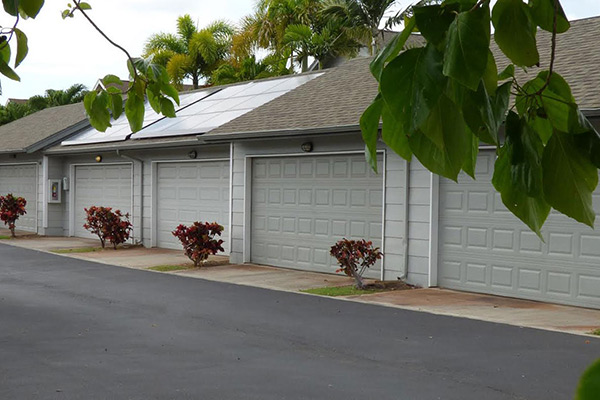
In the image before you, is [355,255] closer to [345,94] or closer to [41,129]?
[345,94]

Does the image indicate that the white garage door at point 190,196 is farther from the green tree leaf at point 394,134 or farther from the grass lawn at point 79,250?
the green tree leaf at point 394,134

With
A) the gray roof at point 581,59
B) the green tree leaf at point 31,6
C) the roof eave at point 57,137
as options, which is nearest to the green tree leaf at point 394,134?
the green tree leaf at point 31,6

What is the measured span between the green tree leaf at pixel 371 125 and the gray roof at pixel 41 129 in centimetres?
2555

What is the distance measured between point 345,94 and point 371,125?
1607 centimetres

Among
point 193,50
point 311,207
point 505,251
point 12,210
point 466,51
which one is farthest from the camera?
point 193,50

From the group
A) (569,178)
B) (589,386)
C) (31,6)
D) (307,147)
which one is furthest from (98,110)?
(307,147)

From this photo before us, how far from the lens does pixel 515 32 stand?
→ 118 centimetres

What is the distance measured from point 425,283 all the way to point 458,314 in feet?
8.73

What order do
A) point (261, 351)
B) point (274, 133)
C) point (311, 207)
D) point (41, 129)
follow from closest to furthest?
1. point (261, 351)
2. point (274, 133)
3. point (311, 207)
4. point (41, 129)

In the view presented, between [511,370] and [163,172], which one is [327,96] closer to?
[163,172]

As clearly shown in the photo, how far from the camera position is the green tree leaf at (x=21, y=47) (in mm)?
2105

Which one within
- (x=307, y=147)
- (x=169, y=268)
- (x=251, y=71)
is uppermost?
(x=251, y=71)

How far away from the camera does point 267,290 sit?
14000 millimetres

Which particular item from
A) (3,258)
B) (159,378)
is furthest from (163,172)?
(159,378)
